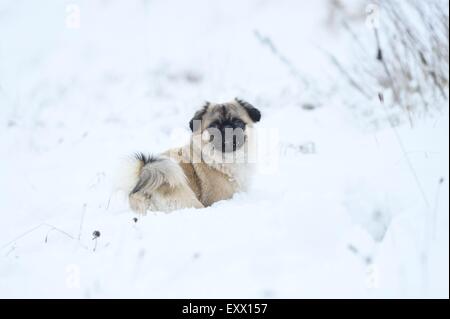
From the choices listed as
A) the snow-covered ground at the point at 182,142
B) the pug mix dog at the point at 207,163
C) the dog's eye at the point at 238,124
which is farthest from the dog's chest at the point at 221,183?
the dog's eye at the point at 238,124

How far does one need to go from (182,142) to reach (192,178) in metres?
2.41

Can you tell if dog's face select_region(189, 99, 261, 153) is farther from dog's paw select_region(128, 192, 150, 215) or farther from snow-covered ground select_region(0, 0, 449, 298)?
dog's paw select_region(128, 192, 150, 215)

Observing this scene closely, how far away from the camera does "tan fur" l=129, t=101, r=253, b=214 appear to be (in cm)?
392

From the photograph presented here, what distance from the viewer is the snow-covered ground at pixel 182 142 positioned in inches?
79.4

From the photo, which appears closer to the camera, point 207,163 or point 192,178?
point 192,178

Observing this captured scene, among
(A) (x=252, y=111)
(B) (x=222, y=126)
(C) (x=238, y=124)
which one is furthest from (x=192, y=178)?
(A) (x=252, y=111)

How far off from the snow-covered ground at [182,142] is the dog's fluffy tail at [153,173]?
0.77 feet

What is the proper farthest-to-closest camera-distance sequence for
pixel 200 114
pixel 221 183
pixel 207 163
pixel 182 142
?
pixel 182 142 < pixel 200 114 < pixel 207 163 < pixel 221 183

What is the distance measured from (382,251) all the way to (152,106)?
726 centimetres

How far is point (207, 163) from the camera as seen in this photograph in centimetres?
462

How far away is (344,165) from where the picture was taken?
10.3 feet

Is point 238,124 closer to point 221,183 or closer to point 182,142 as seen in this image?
point 221,183

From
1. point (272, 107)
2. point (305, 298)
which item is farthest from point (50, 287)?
point (272, 107)

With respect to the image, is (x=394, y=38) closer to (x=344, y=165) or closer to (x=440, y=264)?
(x=344, y=165)
